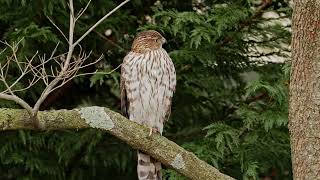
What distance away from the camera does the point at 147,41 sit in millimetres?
5273

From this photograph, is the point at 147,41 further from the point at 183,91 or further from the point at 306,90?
the point at 306,90

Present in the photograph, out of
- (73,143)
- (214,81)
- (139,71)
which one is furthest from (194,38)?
(73,143)

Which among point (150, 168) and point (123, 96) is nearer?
point (150, 168)

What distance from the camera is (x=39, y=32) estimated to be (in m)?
5.37

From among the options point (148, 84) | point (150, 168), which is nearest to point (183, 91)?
point (148, 84)

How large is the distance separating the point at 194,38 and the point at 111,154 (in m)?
1.50

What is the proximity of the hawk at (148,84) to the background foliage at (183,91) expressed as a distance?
23 centimetres

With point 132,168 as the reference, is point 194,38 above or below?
above

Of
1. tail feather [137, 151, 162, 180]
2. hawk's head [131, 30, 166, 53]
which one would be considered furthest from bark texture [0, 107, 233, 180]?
hawk's head [131, 30, 166, 53]

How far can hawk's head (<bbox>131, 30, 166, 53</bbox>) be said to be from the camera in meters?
5.28

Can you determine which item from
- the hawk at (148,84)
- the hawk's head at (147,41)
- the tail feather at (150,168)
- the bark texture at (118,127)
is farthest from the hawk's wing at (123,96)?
the bark texture at (118,127)

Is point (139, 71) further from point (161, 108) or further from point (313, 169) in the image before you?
point (313, 169)

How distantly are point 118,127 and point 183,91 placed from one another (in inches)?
87.8

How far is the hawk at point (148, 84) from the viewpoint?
16.7 feet
